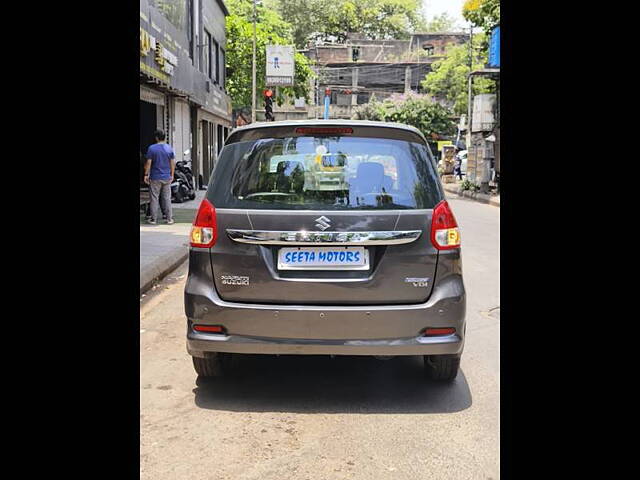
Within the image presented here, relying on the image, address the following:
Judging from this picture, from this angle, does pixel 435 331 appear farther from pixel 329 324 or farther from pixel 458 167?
pixel 458 167

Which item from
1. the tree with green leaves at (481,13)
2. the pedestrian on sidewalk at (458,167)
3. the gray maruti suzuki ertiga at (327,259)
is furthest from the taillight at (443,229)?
the pedestrian on sidewalk at (458,167)

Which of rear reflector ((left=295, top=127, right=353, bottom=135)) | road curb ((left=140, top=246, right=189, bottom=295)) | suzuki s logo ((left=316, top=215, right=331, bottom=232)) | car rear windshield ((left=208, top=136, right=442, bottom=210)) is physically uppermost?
rear reflector ((left=295, top=127, right=353, bottom=135))

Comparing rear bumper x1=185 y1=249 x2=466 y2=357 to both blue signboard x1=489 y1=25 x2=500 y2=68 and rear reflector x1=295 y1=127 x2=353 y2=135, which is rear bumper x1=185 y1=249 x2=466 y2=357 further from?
blue signboard x1=489 y1=25 x2=500 y2=68

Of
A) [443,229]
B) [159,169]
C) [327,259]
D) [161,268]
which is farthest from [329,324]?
[159,169]

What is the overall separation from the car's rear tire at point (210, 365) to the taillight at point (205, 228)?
0.77 metres

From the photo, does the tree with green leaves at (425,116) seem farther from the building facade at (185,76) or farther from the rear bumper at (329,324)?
the rear bumper at (329,324)

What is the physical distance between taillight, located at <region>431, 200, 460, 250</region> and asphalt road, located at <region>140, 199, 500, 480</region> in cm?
100

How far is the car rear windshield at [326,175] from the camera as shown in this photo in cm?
402

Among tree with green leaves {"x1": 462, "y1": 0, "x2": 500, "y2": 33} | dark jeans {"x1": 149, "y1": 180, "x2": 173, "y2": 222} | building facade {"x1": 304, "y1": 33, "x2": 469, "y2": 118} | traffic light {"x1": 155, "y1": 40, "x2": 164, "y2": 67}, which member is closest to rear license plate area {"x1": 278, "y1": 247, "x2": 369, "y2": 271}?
dark jeans {"x1": 149, "y1": 180, "x2": 173, "y2": 222}

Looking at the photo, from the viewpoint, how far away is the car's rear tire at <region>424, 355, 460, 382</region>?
170 inches

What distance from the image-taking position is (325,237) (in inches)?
152
